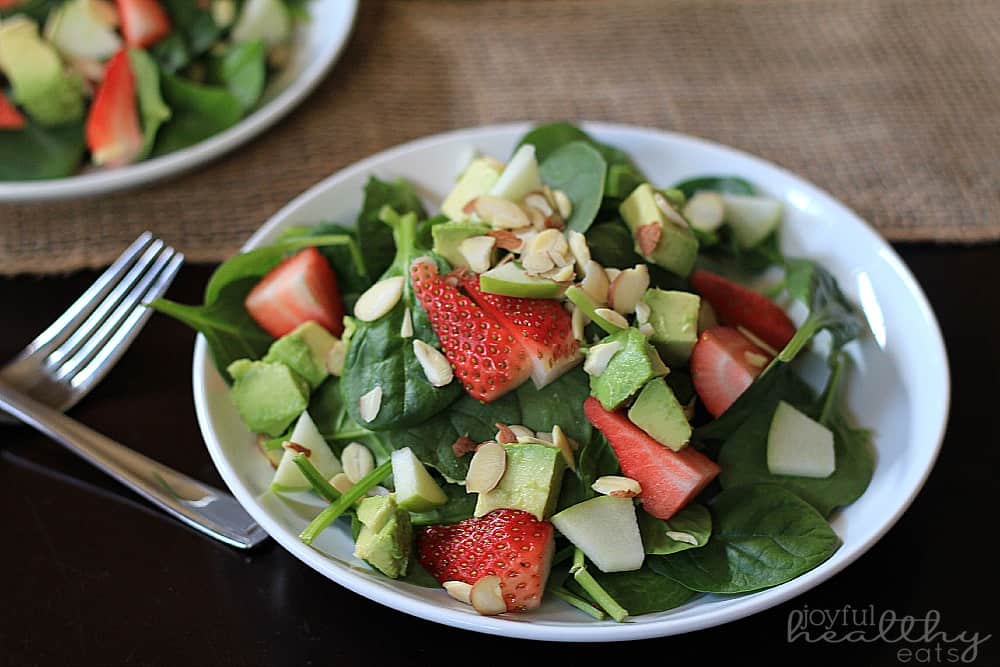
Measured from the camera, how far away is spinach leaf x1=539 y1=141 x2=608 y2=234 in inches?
40.3

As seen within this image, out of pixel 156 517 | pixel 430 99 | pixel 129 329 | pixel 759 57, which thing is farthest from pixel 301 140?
pixel 759 57

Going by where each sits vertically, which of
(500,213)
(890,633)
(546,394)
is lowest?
(890,633)

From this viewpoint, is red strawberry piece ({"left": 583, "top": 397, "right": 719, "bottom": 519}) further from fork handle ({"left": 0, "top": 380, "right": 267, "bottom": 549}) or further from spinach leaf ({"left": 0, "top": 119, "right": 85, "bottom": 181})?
spinach leaf ({"left": 0, "top": 119, "right": 85, "bottom": 181})

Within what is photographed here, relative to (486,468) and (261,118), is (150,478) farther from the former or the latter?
(261,118)

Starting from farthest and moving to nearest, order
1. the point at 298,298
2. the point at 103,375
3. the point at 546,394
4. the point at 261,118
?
the point at 261,118
the point at 103,375
the point at 298,298
the point at 546,394

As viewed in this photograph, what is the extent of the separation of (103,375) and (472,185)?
49 cm

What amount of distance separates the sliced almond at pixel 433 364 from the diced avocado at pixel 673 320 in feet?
0.64

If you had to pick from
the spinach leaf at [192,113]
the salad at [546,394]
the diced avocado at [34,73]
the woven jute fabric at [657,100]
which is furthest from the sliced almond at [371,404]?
the diced avocado at [34,73]

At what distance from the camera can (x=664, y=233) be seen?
3.25ft

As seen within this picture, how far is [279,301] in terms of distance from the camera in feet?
3.43

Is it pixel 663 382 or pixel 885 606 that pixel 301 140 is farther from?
pixel 885 606

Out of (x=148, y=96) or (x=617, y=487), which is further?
(x=148, y=96)

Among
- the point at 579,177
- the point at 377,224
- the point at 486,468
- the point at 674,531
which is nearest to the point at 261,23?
the point at 377,224

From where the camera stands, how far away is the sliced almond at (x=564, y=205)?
104 cm
